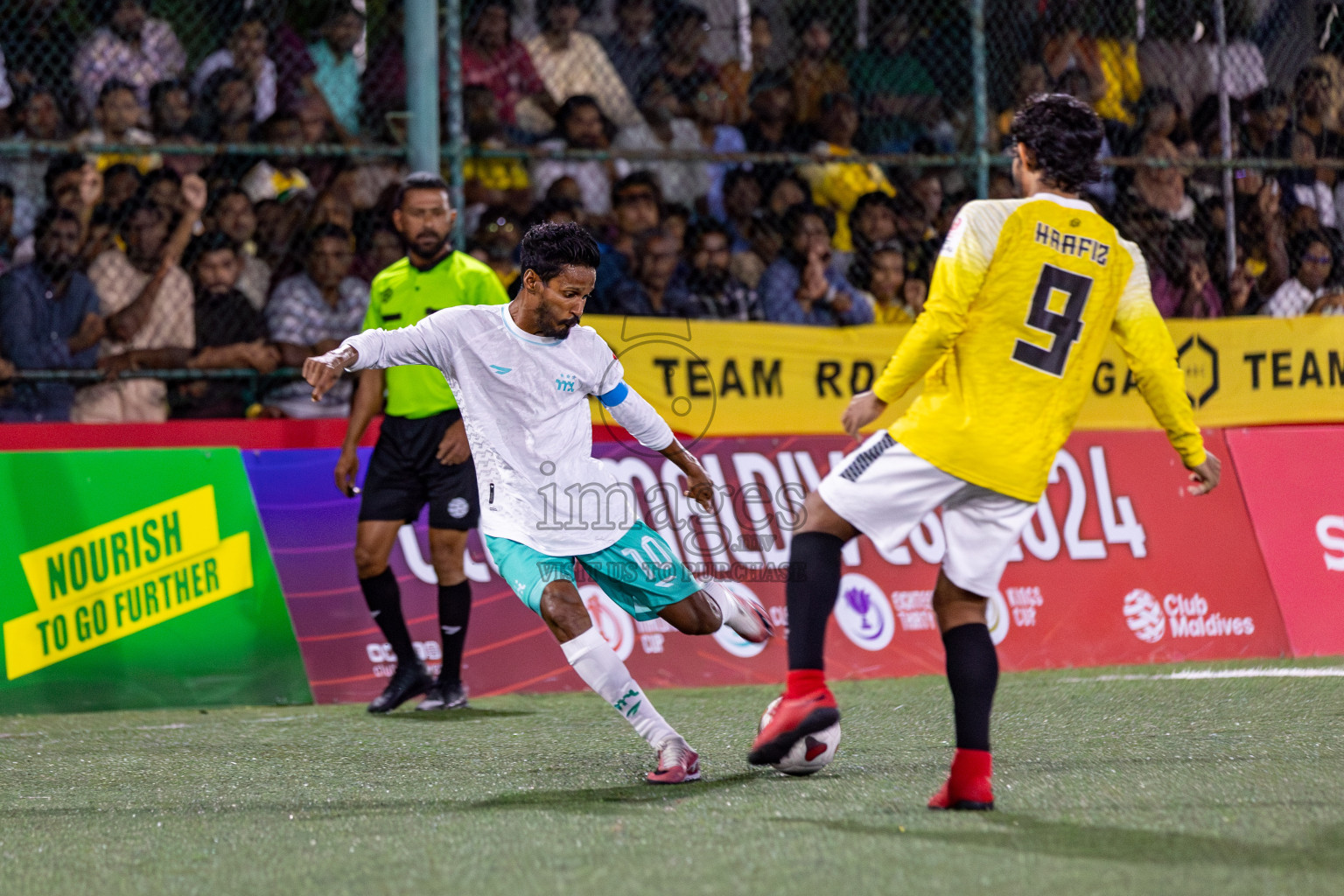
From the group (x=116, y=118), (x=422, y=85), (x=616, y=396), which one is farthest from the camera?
(x=116, y=118)

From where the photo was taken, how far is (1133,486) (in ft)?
25.8

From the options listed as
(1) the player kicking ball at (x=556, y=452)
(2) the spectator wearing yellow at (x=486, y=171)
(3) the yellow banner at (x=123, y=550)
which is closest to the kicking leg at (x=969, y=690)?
(1) the player kicking ball at (x=556, y=452)

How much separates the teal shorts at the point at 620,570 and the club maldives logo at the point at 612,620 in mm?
2373

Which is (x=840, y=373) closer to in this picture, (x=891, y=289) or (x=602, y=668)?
(x=891, y=289)

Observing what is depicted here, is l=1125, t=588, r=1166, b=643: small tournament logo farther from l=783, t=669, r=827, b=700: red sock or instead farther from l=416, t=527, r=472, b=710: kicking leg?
l=783, t=669, r=827, b=700: red sock

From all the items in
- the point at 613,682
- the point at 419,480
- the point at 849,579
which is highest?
the point at 419,480

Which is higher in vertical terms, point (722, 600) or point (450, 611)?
point (722, 600)

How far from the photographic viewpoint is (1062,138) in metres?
3.93

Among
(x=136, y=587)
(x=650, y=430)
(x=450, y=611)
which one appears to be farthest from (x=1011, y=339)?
(x=136, y=587)

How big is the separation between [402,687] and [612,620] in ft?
3.60

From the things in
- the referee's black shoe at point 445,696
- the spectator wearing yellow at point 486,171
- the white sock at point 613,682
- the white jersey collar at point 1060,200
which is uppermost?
the spectator wearing yellow at point 486,171

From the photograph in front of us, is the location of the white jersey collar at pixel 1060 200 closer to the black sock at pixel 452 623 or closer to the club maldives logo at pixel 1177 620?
the black sock at pixel 452 623

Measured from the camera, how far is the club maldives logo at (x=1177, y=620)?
7.72 meters

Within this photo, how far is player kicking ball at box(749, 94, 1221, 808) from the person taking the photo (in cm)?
390
